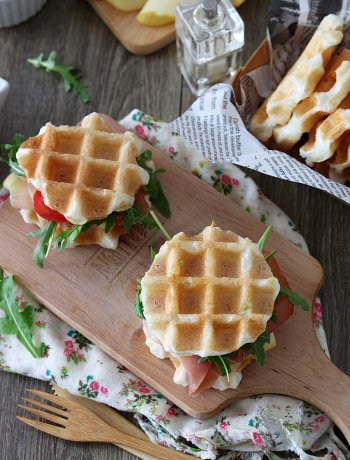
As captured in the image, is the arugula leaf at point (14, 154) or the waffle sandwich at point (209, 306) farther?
the arugula leaf at point (14, 154)

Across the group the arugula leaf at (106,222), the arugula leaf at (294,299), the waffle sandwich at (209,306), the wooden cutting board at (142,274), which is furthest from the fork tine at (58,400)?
the arugula leaf at (294,299)

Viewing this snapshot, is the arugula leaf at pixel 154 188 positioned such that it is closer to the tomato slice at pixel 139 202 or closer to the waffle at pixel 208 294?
the tomato slice at pixel 139 202

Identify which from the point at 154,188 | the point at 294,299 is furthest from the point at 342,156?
the point at 154,188

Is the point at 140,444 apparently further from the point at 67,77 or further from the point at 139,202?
the point at 67,77

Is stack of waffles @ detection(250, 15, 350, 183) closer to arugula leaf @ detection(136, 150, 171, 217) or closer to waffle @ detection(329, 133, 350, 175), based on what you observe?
waffle @ detection(329, 133, 350, 175)

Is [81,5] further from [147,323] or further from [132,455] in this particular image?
[132,455]

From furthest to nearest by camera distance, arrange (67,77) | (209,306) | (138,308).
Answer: (67,77) → (138,308) → (209,306)
